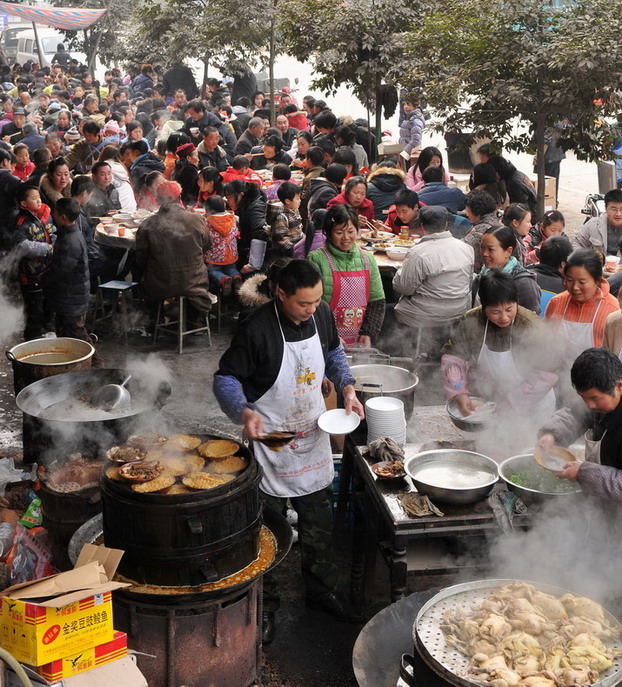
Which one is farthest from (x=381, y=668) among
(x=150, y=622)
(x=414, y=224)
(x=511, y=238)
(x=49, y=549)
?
(x=414, y=224)

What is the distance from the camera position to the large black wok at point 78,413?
Result: 17.7 feet

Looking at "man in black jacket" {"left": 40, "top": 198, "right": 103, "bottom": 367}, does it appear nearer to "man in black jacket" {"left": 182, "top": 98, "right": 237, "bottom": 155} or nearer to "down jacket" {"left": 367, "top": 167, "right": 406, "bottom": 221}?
"down jacket" {"left": 367, "top": 167, "right": 406, "bottom": 221}

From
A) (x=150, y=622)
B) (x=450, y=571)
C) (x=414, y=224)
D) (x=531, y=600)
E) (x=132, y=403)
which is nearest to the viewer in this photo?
(x=531, y=600)

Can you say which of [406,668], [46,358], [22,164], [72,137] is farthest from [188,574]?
[72,137]

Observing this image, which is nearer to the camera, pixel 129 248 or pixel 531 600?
pixel 531 600

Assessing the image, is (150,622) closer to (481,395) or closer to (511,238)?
(481,395)

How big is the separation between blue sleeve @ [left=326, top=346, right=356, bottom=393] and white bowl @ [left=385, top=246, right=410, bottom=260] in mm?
4007

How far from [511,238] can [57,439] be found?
3.85 metres

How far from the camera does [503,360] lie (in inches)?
204

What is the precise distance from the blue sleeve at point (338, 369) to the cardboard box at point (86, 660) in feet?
6.52

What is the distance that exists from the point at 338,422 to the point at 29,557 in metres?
2.03

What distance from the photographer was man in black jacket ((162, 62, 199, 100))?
2397 centimetres

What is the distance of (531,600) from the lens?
3660 mm

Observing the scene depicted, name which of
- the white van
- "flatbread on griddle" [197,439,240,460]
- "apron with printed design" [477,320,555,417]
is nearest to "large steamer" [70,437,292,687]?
"flatbread on griddle" [197,439,240,460]
